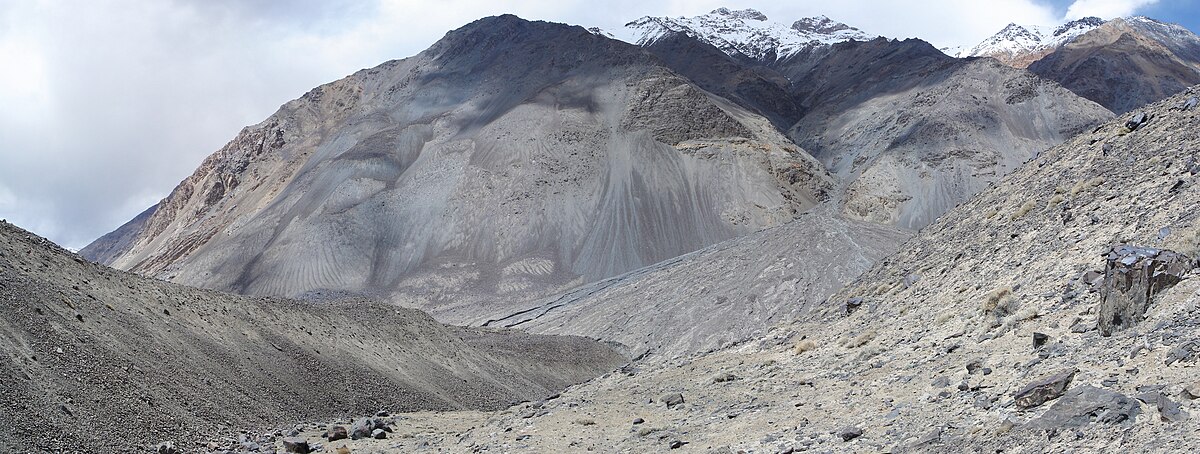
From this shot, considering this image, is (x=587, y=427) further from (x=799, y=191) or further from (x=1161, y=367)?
(x=799, y=191)

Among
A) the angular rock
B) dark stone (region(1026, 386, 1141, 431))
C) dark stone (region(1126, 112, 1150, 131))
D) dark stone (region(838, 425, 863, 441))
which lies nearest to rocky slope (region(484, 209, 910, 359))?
dark stone (region(1126, 112, 1150, 131))

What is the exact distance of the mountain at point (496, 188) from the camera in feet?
269

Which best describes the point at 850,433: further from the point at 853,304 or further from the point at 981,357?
the point at 853,304

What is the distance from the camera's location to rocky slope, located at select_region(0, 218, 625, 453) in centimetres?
1766

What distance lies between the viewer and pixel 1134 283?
1161 centimetres

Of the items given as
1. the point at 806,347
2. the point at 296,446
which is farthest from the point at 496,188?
the point at 806,347

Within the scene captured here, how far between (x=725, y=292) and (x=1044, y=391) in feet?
138

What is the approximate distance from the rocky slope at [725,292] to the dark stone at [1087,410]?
3615 cm

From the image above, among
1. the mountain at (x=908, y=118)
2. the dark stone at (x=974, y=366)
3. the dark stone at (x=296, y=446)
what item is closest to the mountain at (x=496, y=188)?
the mountain at (x=908, y=118)

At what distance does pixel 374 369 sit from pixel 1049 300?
813 inches

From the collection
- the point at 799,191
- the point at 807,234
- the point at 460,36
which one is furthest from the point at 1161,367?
the point at 460,36

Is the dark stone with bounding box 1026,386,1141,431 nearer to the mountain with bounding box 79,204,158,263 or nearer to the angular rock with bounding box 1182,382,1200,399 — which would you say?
the angular rock with bounding box 1182,382,1200,399

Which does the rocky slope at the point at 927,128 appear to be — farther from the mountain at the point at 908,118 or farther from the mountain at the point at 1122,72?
the mountain at the point at 1122,72

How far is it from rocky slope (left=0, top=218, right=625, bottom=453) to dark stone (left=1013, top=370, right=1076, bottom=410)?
13423 millimetres
